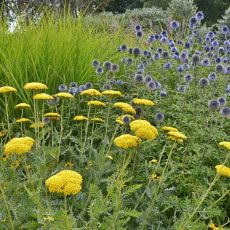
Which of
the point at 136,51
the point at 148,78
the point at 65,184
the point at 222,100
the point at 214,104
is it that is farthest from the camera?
the point at 136,51

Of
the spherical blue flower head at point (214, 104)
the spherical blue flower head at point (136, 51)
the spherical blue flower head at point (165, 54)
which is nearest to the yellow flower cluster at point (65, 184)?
the spherical blue flower head at point (214, 104)

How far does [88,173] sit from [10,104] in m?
1.53

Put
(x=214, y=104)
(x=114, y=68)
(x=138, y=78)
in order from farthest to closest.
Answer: (x=114, y=68) → (x=138, y=78) → (x=214, y=104)

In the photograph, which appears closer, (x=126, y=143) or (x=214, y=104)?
(x=126, y=143)

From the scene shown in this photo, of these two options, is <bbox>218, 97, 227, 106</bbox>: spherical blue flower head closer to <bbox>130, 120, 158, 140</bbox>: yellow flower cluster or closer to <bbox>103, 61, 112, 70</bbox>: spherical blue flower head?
<bbox>103, 61, 112, 70</bbox>: spherical blue flower head

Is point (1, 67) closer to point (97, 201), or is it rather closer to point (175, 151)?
point (175, 151)

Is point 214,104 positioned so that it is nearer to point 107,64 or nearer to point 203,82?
point 203,82

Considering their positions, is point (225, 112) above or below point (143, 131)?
below

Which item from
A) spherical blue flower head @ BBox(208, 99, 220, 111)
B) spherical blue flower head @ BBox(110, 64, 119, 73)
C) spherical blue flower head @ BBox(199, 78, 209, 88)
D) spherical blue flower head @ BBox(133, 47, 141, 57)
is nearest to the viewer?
spherical blue flower head @ BBox(208, 99, 220, 111)

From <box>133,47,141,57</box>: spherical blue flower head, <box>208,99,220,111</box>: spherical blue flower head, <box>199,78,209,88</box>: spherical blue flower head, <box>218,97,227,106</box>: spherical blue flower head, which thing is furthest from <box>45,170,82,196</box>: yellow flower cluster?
<box>133,47,141,57</box>: spherical blue flower head

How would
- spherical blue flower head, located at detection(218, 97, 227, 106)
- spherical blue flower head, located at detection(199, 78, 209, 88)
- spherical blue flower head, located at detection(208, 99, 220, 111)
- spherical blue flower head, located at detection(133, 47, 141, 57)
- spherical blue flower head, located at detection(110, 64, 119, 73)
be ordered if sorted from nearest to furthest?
spherical blue flower head, located at detection(208, 99, 220, 111)
spherical blue flower head, located at detection(218, 97, 227, 106)
spherical blue flower head, located at detection(199, 78, 209, 88)
spherical blue flower head, located at detection(110, 64, 119, 73)
spherical blue flower head, located at detection(133, 47, 141, 57)

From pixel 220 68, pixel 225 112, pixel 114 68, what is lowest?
pixel 225 112

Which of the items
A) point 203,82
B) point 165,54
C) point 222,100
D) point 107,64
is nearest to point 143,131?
point 222,100

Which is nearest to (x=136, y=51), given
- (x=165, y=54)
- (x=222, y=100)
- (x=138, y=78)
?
(x=165, y=54)
